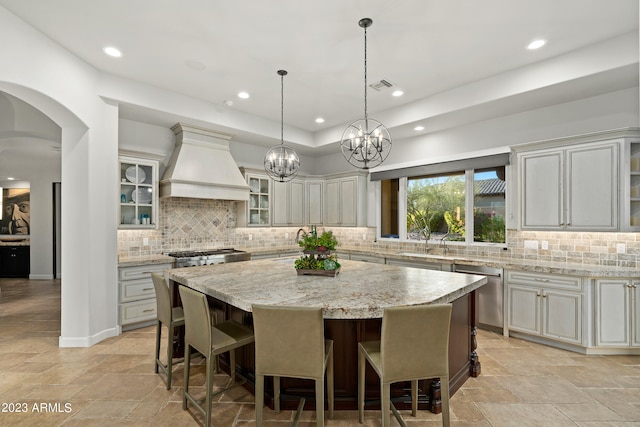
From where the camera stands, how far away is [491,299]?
4098 mm

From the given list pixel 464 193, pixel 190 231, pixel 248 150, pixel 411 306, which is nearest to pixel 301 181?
pixel 248 150

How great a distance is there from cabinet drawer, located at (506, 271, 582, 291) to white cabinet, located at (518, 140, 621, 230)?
594 mm

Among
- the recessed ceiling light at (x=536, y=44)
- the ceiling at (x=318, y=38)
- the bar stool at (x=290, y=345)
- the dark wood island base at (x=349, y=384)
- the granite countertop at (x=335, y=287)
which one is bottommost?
the dark wood island base at (x=349, y=384)

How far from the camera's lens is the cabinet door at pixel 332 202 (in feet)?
21.0

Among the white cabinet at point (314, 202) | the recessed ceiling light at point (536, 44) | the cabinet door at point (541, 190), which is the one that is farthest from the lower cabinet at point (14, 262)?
the recessed ceiling light at point (536, 44)

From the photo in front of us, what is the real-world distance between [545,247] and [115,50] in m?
5.48

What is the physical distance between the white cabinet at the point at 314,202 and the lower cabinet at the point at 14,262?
715cm

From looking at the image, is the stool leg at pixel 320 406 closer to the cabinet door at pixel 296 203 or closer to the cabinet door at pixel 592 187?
the cabinet door at pixel 592 187

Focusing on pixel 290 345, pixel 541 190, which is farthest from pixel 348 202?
pixel 290 345

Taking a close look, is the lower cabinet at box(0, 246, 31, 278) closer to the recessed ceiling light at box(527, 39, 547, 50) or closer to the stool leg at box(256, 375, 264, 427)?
the stool leg at box(256, 375, 264, 427)

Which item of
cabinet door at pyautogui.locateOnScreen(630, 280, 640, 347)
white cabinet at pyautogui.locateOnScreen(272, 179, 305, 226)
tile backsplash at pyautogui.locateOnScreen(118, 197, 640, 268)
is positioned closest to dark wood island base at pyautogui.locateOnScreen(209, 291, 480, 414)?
cabinet door at pyautogui.locateOnScreen(630, 280, 640, 347)

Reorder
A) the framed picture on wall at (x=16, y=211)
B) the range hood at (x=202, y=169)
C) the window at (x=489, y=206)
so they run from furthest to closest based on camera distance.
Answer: the framed picture on wall at (x=16, y=211) → the range hood at (x=202, y=169) → the window at (x=489, y=206)

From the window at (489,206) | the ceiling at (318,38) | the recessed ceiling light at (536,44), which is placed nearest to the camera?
the ceiling at (318,38)

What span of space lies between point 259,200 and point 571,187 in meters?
4.62
